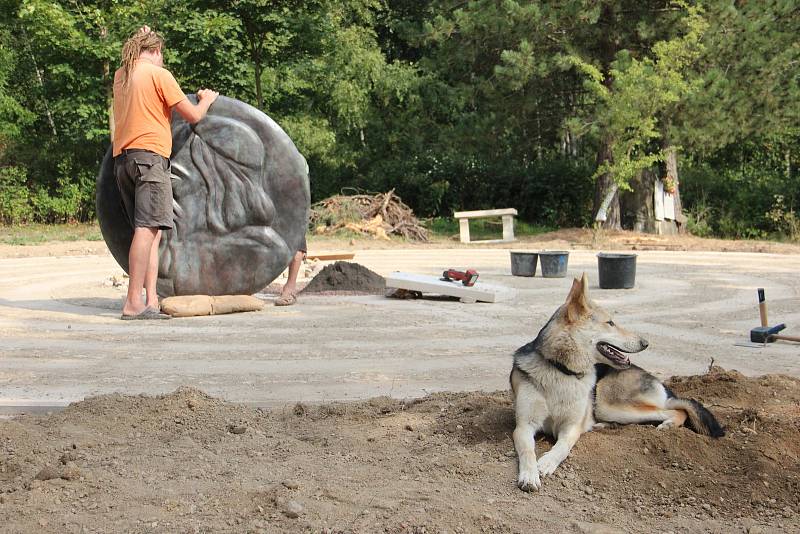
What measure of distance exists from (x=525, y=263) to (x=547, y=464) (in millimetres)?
9396

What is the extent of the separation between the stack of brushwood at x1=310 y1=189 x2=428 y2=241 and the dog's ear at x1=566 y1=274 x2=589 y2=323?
708 inches

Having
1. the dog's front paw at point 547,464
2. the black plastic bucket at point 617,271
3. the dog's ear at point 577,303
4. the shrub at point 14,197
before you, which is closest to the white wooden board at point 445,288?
the black plastic bucket at point 617,271

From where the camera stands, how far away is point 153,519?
12.9 ft

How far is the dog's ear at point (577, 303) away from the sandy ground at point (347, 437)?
62 centimetres

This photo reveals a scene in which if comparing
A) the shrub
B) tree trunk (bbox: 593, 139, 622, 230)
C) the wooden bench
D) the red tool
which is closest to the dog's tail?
the red tool

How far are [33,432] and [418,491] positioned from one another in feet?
6.91

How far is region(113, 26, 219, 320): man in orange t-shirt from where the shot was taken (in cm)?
939

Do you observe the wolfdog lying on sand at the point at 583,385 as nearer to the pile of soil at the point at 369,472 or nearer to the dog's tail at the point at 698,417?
the dog's tail at the point at 698,417

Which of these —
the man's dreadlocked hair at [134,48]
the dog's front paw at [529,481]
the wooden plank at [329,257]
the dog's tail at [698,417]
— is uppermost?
the man's dreadlocked hair at [134,48]

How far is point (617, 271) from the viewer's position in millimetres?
12367

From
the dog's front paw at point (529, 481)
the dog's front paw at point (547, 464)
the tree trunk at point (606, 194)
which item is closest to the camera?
the dog's front paw at point (529, 481)

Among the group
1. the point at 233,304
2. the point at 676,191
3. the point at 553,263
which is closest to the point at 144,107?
the point at 233,304

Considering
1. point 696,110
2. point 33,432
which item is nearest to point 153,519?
point 33,432

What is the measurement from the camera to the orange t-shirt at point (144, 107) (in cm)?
937
